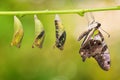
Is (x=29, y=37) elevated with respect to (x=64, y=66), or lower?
elevated

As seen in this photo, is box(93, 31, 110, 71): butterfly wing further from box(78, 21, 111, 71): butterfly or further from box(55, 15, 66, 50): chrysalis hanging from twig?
box(55, 15, 66, 50): chrysalis hanging from twig

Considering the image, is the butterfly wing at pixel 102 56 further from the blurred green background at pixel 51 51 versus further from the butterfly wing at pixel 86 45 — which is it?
the blurred green background at pixel 51 51

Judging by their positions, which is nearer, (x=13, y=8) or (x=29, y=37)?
(x=29, y=37)

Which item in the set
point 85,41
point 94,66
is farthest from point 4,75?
point 85,41

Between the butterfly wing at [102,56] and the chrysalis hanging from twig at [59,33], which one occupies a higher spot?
the chrysalis hanging from twig at [59,33]

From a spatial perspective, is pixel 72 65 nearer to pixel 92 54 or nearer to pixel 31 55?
pixel 31 55

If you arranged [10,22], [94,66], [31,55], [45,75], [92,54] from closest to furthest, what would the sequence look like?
[92,54], [10,22], [45,75], [31,55], [94,66]

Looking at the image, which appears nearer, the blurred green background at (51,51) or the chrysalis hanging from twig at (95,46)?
the chrysalis hanging from twig at (95,46)

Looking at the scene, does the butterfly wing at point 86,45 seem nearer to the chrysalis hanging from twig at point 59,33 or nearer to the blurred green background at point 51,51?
the chrysalis hanging from twig at point 59,33

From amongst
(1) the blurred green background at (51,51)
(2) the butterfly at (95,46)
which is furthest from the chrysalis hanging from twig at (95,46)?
(1) the blurred green background at (51,51)
